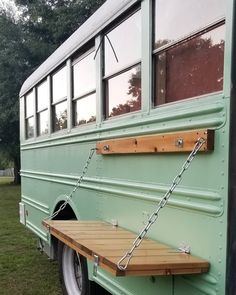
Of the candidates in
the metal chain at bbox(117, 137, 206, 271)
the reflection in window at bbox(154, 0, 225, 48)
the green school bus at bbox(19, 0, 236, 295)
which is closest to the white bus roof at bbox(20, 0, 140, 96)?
the green school bus at bbox(19, 0, 236, 295)

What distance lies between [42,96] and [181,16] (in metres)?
3.61

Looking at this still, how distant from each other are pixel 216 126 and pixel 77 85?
2.43 metres

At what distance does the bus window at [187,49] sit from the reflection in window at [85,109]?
Answer: 119 cm

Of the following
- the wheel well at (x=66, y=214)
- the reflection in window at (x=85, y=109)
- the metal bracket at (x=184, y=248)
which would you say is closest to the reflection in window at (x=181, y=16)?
the metal bracket at (x=184, y=248)

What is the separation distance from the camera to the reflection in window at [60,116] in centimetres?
491

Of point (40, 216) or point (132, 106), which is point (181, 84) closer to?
point (132, 106)

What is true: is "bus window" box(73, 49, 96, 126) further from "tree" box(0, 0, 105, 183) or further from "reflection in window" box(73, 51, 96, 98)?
"tree" box(0, 0, 105, 183)

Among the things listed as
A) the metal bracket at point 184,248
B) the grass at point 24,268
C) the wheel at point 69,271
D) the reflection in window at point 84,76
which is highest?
the reflection in window at point 84,76

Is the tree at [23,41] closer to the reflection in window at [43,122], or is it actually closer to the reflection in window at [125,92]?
the reflection in window at [43,122]

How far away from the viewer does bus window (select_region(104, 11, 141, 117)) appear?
3.16 m

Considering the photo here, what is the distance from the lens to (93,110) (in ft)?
13.1

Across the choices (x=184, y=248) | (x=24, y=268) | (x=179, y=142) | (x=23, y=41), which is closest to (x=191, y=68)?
(x=179, y=142)

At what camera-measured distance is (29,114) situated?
22.6 ft

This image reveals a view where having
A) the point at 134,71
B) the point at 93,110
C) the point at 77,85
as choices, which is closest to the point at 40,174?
the point at 77,85
